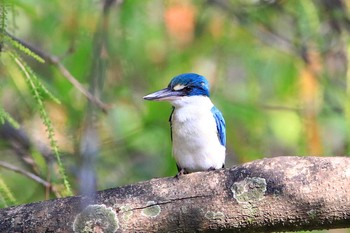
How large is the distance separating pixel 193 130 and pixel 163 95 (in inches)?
10.0

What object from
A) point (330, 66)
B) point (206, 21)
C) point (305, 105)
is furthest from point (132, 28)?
point (330, 66)

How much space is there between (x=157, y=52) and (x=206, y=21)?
28.4 inches

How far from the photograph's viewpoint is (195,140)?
14.5ft

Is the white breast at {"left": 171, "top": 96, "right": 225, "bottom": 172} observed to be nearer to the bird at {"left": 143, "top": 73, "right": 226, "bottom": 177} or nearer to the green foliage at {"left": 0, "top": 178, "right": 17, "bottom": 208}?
the bird at {"left": 143, "top": 73, "right": 226, "bottom": 177}

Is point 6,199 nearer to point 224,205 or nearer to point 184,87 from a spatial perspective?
point 224,205

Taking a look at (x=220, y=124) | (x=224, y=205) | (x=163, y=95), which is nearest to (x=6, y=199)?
(x=224, y=205)

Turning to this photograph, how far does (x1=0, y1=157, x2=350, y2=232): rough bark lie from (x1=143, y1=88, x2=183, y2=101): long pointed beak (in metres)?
1.31

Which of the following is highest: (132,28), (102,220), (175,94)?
(132,28)

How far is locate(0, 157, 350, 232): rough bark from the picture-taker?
3.01 metres

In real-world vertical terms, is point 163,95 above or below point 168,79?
below

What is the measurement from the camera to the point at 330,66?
6.86m

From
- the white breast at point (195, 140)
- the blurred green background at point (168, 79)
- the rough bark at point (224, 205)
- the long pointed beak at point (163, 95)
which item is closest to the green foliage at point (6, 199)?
the rough bark at point (224, 205)

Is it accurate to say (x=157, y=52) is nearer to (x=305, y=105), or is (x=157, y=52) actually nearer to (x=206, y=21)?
(x=206, y=21)

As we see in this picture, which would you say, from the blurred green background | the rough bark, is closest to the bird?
the blurred green background
